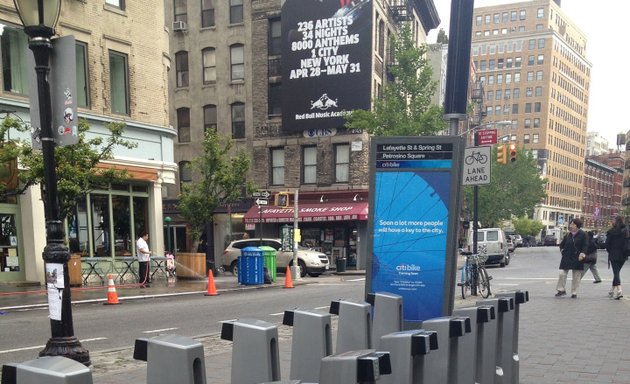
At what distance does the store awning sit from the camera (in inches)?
1109

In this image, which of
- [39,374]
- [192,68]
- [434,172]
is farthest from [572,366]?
[192,68]

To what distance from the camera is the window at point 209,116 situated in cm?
3277

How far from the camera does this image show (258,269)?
60.1 feet

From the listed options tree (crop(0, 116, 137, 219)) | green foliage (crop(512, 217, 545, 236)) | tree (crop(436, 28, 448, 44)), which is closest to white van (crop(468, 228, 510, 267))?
tree (crop(0, 116, 137, 219))

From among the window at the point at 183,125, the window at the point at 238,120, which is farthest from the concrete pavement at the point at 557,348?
the window at the point at 183,125

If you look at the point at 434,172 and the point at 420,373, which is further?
the point at 434,172

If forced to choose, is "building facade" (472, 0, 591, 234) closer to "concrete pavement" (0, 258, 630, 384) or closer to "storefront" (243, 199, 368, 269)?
"storefront" (243, 199, 368, 269)

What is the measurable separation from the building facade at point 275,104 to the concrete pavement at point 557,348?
17115mm

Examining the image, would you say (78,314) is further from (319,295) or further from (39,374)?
(39,374)

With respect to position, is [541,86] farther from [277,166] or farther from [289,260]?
[289,260]

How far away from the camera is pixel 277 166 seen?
31797 millimetres

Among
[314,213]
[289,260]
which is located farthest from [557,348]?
[314,213]

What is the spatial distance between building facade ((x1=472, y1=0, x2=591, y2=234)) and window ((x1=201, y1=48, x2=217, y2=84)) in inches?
3385

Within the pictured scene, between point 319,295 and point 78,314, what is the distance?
6.25 metres
